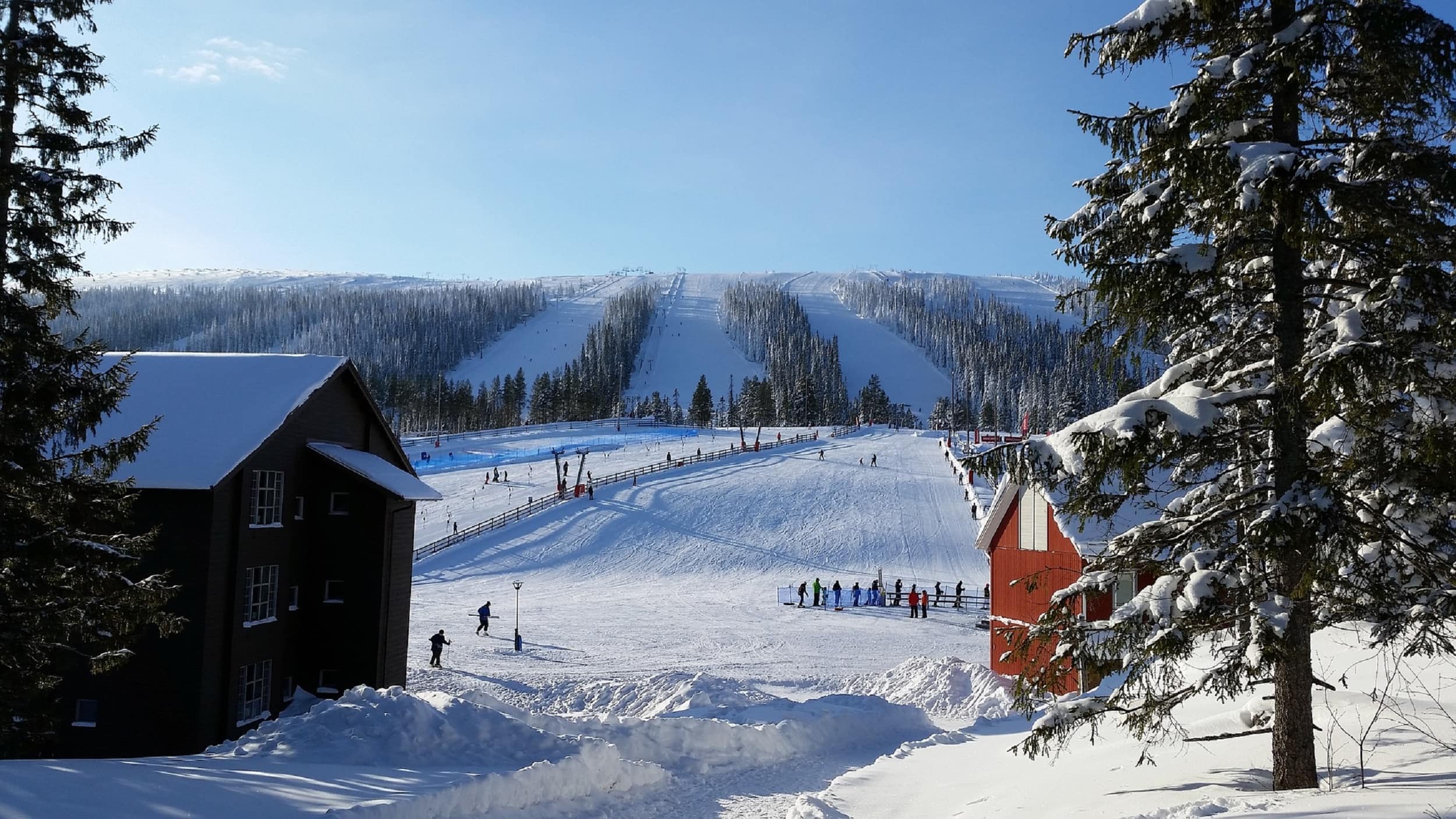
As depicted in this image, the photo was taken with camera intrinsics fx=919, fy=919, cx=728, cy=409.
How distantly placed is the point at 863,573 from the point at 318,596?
27.6m

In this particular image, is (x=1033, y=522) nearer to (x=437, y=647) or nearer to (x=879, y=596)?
(x=879, y=596)

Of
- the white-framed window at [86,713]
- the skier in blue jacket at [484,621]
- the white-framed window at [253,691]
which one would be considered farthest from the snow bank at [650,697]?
the white-framed window at [86,713]

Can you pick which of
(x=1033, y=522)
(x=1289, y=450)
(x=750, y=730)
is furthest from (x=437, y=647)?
(x=1289, y=450)

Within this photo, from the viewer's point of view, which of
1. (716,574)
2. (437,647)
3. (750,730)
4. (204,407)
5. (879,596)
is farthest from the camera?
(716,574)

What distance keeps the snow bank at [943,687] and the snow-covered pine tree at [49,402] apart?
1607 cm

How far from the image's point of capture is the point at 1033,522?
2445 centimetres

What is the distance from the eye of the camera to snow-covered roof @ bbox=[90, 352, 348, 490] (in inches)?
728

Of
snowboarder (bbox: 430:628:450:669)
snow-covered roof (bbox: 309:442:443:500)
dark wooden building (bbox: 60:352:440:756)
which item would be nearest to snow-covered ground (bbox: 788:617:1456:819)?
snow-covered roof (bbox: 309:442:443:500)

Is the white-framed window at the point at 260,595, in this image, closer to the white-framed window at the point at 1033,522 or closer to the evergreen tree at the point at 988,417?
the white-framed window at the point at 1033,522

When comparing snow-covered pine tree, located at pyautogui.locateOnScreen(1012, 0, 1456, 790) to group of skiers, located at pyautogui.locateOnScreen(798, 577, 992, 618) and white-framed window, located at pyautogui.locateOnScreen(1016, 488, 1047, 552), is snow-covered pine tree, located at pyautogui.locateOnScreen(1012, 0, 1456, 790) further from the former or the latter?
group of skiers, located at pyautogui.locateOnScreen(798, 577, 992, 618)

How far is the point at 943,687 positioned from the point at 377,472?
48.4 ft

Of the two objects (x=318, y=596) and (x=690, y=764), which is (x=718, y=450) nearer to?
(x=318, y=596)

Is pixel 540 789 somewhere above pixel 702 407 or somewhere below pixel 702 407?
below

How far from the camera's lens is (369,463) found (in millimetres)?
21953
